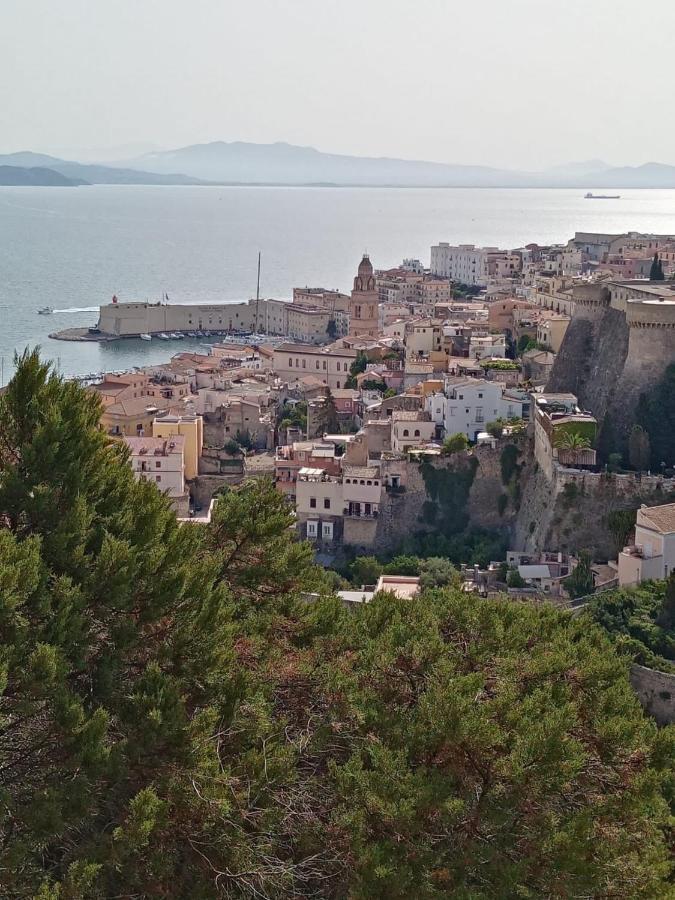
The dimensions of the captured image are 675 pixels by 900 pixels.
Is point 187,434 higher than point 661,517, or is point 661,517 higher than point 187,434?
point 661,517

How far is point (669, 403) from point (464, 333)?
33.8ft

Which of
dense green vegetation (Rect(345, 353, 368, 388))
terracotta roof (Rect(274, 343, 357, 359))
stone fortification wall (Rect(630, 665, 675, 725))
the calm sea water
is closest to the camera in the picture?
stone fortification wall (Rect(630, 665, 675, 725))

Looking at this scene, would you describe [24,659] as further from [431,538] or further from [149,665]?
[431,538]

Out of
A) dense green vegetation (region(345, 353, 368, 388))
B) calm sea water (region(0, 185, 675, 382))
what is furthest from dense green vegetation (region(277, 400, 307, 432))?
calm sea water (region(0, 185, 675, 382))

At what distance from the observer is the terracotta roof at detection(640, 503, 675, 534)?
15.8 m

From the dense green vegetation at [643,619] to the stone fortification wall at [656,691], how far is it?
19 centimetres

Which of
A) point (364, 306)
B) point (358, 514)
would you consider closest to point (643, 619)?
point (358, 514)

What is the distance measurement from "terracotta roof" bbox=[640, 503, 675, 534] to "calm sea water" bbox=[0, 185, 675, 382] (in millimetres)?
25867

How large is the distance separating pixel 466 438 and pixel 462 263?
34267mm

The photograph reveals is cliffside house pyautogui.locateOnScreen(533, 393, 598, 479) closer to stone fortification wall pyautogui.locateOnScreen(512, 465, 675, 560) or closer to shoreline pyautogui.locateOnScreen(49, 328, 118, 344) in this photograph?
stone fortification wall pyautogui.locateOnScreen(512, 465, 675, 560)

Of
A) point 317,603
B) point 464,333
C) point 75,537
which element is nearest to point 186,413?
point 464,333

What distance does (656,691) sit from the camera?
13.3 m

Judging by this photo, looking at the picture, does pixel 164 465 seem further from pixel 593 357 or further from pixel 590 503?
pixel 590 503

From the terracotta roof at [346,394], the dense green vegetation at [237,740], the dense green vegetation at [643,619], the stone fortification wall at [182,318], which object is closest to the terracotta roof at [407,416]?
the terracotta roof at [346,394]
